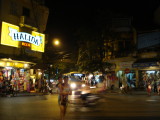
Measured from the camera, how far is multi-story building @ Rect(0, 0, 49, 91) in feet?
89.9

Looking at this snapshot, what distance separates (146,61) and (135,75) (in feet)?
12.4

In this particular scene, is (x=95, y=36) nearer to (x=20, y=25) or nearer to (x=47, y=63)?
(x=47, y=63)

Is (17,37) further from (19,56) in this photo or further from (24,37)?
(19,56)

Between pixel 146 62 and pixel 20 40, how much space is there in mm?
17583

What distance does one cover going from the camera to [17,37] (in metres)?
28.9

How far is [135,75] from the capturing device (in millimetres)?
36094

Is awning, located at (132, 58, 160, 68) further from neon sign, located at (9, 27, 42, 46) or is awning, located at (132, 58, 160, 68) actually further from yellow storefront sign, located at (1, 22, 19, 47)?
yellow storefront sign, located at (1, 22, 19, 47)

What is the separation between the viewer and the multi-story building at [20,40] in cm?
2739

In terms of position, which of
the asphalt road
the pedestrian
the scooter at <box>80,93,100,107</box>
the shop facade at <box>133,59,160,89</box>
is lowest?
the asphalt road

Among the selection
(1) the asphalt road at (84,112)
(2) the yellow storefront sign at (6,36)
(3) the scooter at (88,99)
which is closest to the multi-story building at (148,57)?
(1) the asphalt road at (84,112)

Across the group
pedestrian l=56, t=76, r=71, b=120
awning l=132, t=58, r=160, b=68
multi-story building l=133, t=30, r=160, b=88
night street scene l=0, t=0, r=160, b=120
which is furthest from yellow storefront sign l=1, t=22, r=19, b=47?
pedestrian l=56, t=76, r=71, b=120

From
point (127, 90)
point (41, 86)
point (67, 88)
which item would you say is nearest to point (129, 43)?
point (127, 90)

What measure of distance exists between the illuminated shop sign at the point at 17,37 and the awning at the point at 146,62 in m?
14.1

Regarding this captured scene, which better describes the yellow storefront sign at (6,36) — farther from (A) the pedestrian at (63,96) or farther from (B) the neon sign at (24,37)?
(A) the pedestrian at (63,96)
